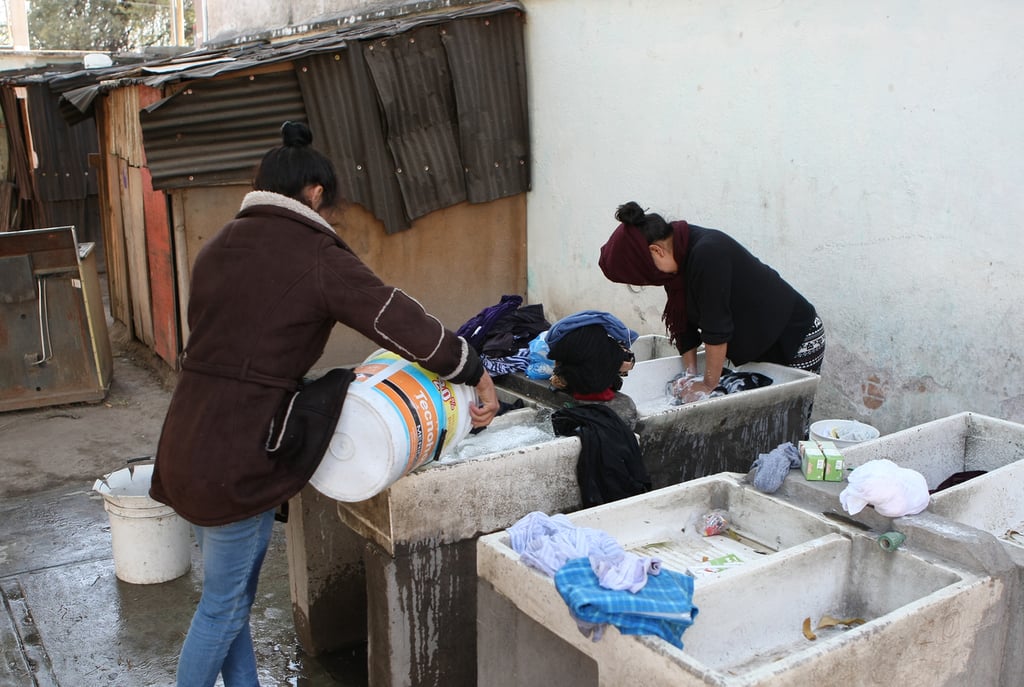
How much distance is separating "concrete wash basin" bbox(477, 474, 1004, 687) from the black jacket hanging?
261 mm

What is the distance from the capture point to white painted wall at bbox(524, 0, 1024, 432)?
4184mm

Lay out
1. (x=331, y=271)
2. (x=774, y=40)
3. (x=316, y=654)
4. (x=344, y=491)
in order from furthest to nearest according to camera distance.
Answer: (x=774, y=40) < (x=316, y=654) < (x=344, y=491) < (x=331, y=271)

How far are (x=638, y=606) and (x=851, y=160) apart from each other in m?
3.37

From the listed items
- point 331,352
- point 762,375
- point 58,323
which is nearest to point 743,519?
point 762,375

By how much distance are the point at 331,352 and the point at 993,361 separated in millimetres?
4288

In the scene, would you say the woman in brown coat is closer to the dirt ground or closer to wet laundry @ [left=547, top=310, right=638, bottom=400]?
wet laundry @ [left=547, top=310, right=638, bottom=400]

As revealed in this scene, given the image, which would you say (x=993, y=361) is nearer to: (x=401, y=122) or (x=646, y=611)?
(x=646, y=611)

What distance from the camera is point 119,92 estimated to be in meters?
7.26

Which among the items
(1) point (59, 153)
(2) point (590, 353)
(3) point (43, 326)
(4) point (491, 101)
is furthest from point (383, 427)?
(1) point (59, 153)

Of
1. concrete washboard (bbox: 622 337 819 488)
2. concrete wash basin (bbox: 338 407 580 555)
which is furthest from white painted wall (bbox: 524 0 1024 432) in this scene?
concrete wash basin (bbox: 338 407 580 555)

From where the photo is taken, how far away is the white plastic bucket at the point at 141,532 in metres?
3.96

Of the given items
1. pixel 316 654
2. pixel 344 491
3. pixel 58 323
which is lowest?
pixel 316 654

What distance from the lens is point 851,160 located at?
4.76 m

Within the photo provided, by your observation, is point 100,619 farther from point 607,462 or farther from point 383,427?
point 607,462
